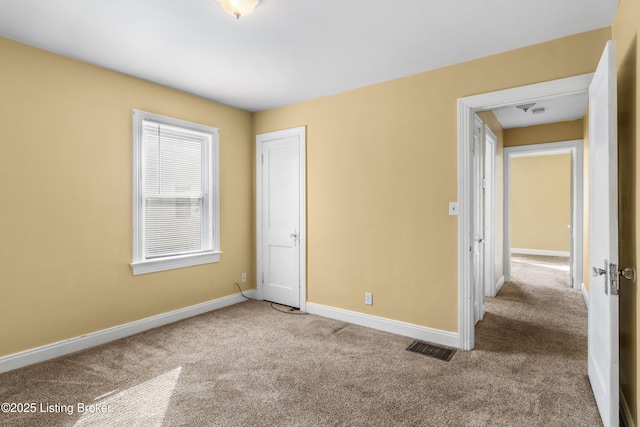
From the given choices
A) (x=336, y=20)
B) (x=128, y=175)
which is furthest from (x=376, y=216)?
(x=128, y=175)

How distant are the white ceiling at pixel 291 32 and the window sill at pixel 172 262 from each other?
187 cm

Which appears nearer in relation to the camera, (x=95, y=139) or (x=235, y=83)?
(x=95, y=139)

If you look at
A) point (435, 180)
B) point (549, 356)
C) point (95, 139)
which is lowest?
point (549, 356)

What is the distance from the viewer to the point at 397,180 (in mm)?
3367

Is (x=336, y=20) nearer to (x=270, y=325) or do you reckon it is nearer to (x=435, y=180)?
(x=435, y=180)

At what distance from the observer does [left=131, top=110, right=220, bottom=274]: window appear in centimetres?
340

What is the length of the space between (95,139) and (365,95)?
2.64 m

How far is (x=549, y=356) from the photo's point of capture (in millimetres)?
2828

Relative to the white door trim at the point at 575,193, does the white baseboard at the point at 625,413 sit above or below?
below

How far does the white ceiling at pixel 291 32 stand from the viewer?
2.15 metres

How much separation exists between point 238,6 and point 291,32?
21.0 inches

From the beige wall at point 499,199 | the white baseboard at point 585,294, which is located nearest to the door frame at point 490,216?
the beige wall at point 499,199

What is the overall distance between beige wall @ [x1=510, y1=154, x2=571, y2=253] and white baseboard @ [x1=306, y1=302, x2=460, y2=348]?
7213 mm

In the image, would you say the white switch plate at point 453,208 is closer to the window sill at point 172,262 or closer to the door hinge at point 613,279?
the door hinge at point 613,279
